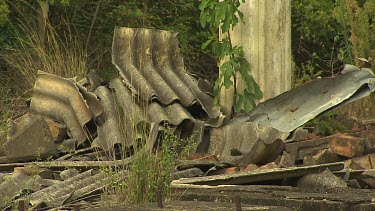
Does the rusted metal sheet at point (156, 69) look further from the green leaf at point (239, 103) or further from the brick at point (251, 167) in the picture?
the brick at point (251, 167)

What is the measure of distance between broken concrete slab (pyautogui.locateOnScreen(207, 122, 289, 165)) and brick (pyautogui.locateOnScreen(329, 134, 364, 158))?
0.54 metres

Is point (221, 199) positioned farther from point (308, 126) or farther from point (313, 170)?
point (308, 126)

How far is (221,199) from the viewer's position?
24.0ft

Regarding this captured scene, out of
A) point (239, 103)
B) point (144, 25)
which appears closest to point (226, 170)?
point (239, 103)

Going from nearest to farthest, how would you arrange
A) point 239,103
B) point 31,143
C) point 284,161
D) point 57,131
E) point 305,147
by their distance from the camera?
point 284,161
point 31,143
point 305,147
point 57,131
point 239,103

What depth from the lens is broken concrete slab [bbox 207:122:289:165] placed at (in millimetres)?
9555

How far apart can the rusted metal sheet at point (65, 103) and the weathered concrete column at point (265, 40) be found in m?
1.70

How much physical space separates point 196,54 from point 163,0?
1346mm

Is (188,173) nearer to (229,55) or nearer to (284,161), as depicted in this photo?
(284,161)

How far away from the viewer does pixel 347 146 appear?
9.71 m

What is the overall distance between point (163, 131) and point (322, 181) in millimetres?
2552

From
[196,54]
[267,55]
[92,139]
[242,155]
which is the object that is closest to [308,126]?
[267,55]

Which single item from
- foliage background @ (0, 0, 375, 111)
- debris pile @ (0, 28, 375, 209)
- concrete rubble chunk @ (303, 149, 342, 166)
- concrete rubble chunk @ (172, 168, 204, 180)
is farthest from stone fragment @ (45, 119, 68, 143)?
foliage background @ (0, 0, 375, 111)

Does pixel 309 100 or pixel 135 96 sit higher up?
pixel 135 96
